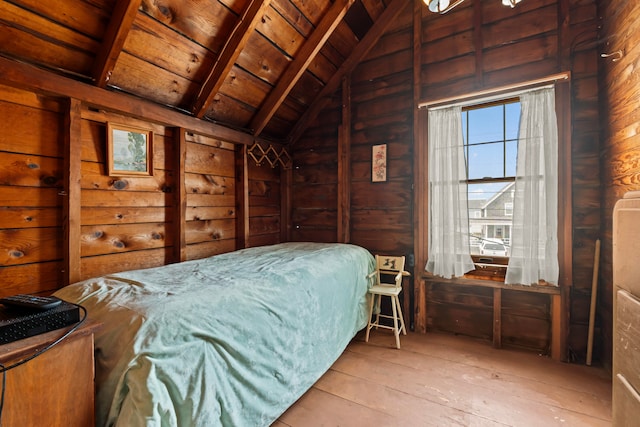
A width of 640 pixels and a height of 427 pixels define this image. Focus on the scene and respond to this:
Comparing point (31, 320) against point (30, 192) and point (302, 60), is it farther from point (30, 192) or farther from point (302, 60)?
point (302, 60)

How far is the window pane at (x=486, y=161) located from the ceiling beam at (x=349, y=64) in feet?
5.33

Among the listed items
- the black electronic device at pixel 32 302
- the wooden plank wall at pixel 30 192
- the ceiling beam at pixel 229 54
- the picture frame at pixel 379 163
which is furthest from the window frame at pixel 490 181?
the wooden plank wall at pixel 30 192

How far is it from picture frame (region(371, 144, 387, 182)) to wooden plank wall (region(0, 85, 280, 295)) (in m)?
1.66

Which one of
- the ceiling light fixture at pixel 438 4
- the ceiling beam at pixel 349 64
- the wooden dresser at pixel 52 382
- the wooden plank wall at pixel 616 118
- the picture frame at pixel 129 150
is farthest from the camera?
the ceiling beam at pixel 349 64

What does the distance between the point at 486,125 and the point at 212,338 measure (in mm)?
2884

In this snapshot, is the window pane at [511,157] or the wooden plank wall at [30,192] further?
the window pane at [511,157]

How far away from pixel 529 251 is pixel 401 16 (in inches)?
106

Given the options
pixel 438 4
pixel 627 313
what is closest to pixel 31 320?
pixel 627 313

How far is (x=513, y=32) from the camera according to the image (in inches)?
99.7

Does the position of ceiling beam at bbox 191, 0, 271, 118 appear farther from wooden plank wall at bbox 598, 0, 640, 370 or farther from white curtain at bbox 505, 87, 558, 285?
wooden plank wall at bbox 598, 0, 640, 370

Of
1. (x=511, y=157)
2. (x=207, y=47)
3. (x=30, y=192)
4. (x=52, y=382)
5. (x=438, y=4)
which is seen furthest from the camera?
(x=511, y=157)

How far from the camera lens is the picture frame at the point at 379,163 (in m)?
3.13

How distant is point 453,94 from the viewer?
2.77m

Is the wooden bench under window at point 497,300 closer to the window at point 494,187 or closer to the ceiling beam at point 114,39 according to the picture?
the window at point 494,187
